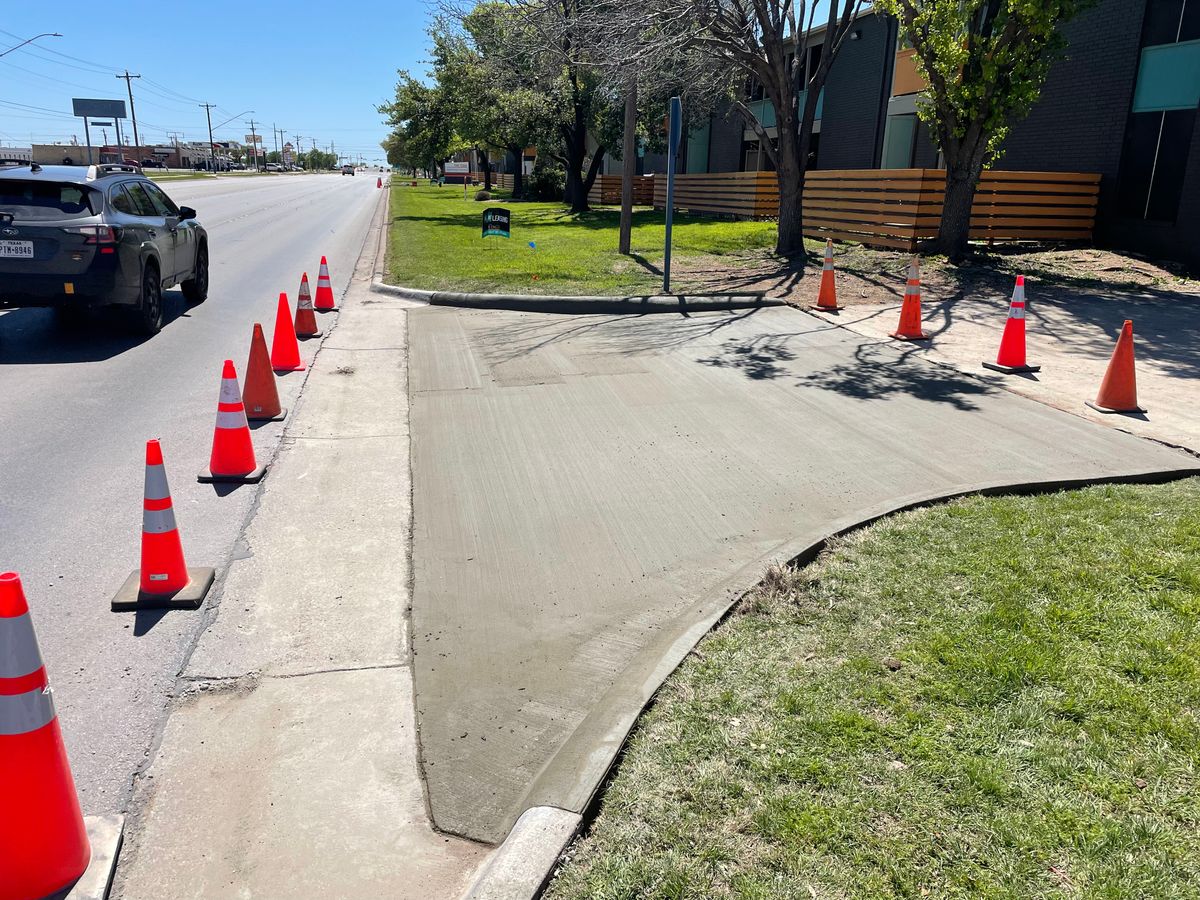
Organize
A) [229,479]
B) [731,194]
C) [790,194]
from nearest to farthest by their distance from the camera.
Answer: [229,479] < [790,194] < [731,194]

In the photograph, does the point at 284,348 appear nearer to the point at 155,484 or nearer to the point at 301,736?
the point at 155,484

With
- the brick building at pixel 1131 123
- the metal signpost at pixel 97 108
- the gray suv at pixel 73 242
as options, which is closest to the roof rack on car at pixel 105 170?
the gray suv at pixel 73 242

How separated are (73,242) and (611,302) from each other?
256 inches

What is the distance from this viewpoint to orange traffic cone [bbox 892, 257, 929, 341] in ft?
34.2

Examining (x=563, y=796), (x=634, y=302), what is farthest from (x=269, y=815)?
(x=634, y=302)

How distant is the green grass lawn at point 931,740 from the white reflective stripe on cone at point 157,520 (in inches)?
97.2

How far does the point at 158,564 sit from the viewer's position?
4344 mm

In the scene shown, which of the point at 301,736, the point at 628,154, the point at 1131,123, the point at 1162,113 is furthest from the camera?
the point at 628,154

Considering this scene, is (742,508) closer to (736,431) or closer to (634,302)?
(736,431)

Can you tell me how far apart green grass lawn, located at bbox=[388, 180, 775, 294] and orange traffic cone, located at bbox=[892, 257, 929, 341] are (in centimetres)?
443

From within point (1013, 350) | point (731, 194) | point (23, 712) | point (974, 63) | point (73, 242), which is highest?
point (974, 63)

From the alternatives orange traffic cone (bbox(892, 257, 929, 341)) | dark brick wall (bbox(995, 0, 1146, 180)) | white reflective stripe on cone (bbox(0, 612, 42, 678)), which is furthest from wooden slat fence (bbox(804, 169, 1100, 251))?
white reflective stripe on cone (bbox(0, 612, 42, 678))

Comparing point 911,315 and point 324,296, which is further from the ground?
point 911,315

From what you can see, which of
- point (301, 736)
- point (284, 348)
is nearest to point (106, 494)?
point (301, 736)
